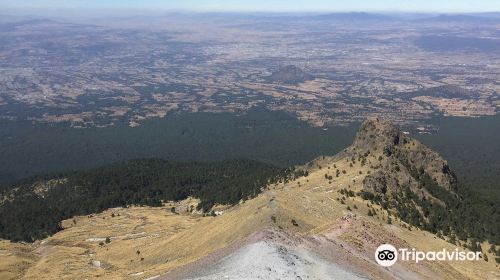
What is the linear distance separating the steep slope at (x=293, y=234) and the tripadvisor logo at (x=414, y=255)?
0.98 meters

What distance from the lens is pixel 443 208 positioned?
10175 centimetres

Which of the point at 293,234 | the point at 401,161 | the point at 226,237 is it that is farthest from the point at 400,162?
the point at 293,234

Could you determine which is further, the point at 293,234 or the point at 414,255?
the point at 414,255

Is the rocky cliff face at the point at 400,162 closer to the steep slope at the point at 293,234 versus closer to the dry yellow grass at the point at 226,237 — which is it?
the steep slope at the point at 293,234

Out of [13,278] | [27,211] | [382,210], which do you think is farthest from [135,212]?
[382,210]

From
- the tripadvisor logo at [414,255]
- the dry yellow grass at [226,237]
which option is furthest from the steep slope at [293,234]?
the tripadvisor logo at [414,255]

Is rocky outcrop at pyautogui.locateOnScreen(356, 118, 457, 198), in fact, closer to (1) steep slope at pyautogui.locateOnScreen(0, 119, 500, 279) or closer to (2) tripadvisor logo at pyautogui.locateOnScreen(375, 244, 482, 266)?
(1) steep slope at pyautogui.locateOnScreen(0, 119, 500, 279)

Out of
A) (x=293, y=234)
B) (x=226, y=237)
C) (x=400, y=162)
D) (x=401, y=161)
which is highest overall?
(x=293, y=234)

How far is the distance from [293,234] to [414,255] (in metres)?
17.6

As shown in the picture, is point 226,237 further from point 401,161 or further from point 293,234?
point 401,161

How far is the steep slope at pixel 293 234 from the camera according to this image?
164ft

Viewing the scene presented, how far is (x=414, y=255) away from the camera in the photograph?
2498 inches

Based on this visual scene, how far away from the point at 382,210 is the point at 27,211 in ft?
309

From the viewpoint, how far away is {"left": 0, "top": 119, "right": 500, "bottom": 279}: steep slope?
50.0 meters
